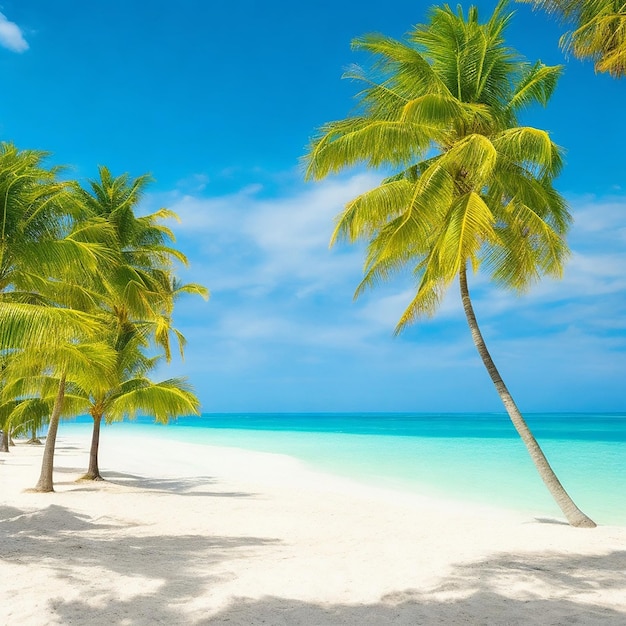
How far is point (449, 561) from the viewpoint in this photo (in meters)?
5.76

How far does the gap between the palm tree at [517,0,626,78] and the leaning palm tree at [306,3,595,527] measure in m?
1.29

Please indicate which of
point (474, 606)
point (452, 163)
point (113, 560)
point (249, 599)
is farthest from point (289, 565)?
point (452, 163)

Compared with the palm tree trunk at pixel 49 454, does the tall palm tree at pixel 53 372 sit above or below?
above

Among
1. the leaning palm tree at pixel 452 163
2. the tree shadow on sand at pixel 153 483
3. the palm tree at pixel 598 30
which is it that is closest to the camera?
the palm tree at pixel 598 30

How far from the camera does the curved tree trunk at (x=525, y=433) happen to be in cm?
804

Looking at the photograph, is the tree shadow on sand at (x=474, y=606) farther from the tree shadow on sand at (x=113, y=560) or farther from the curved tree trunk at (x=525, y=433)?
the curved tree trunk at (x=525, y=433)

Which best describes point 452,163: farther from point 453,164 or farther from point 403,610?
point 403,610

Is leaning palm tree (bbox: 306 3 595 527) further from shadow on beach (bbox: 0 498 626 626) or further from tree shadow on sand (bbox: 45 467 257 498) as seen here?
tree shadow on sand (bbox: 45 467 257 498)

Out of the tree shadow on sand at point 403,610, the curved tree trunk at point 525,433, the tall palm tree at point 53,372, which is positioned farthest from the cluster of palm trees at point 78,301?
the curved tree trunk at point 525,433

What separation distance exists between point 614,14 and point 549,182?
118 inches

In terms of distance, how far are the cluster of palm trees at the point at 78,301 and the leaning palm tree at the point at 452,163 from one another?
405cm

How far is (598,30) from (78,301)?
30.2ft

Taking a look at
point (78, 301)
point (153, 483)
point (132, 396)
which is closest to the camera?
point (78, 301)

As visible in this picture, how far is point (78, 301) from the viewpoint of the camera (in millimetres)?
10383
